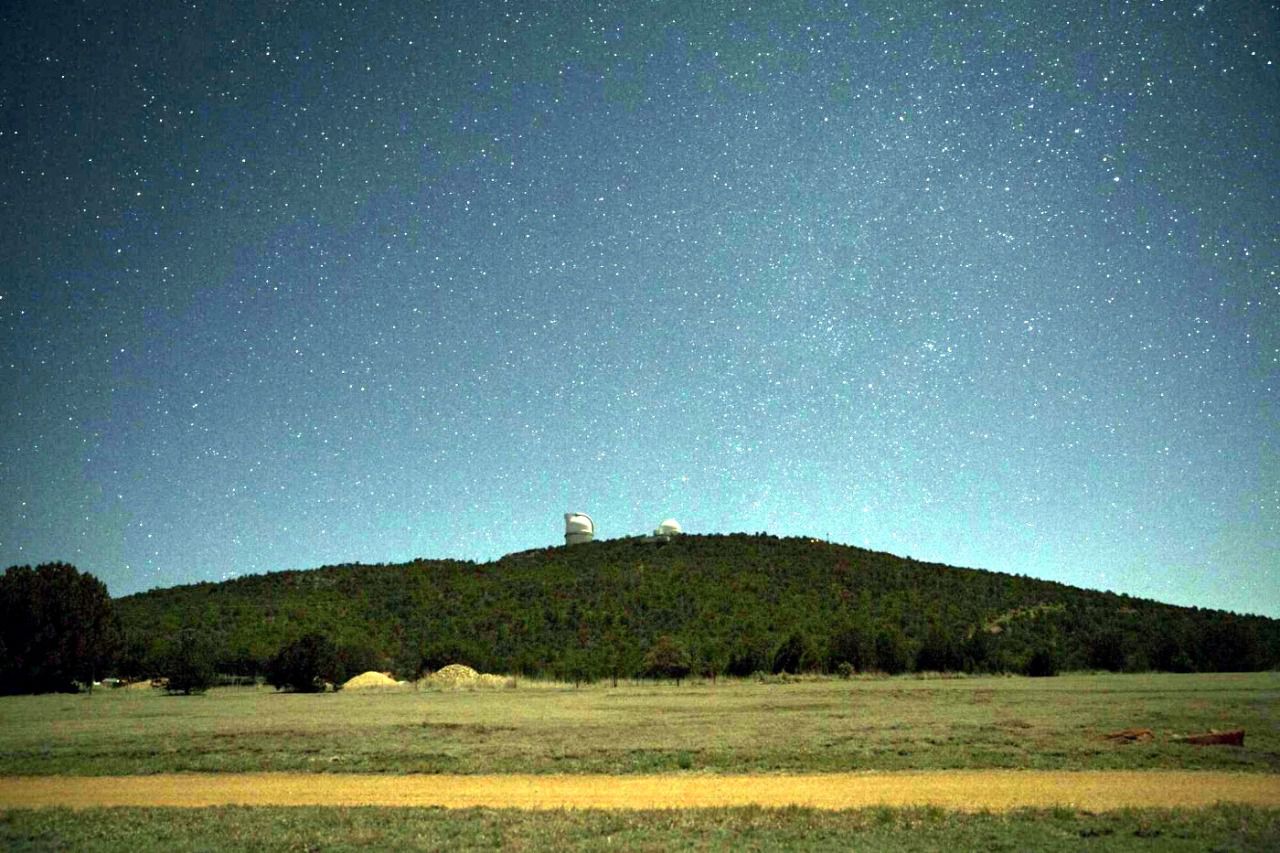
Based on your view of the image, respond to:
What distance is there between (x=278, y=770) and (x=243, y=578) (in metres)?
85.4

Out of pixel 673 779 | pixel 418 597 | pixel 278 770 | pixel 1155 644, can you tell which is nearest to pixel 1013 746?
pixel 673 779

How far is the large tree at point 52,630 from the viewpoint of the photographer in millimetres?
47500

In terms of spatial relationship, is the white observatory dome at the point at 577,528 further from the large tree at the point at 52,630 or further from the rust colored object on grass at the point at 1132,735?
the rust colored object on grass at the point at 1132,735

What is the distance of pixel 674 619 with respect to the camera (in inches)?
2712

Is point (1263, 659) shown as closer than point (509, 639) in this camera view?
Yes

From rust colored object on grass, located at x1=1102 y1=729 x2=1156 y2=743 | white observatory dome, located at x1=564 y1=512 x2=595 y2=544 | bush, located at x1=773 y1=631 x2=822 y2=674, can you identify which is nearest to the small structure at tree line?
white observatory dome, located at x1=564 y1=512 x2=595 y2=544

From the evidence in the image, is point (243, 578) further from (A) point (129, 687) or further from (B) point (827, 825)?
(B) point (827, 825)

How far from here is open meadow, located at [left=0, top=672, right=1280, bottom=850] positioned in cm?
1069

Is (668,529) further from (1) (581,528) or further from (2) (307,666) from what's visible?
(2) (307,666)

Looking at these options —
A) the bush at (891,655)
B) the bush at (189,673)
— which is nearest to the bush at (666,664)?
the bush at (891,655)

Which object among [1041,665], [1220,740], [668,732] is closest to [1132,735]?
[1220,740]

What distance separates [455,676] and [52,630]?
73.1 ft

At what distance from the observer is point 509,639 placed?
67125 mm

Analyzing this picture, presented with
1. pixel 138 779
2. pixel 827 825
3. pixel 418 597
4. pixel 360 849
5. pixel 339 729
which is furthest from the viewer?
pixel 418 597
